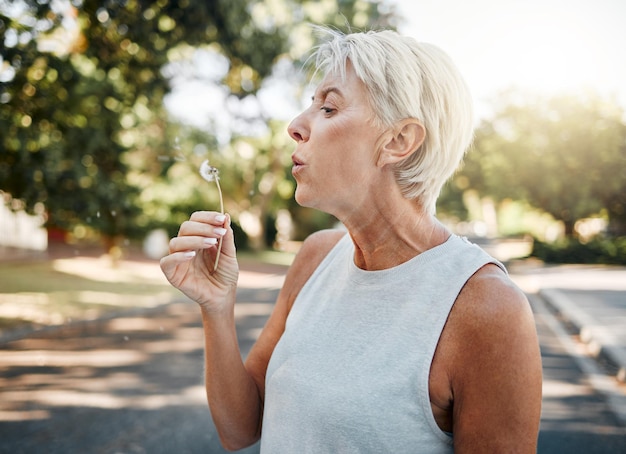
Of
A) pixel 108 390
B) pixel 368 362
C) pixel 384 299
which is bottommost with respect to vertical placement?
pixel 108 390

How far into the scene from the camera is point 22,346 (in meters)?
7.62

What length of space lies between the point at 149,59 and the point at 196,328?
5104 mm

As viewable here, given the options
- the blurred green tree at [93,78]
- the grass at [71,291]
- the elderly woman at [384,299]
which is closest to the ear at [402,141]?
the elderly woman at [384,299]

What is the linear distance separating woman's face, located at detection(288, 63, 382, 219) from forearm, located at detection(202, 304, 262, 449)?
435 mm

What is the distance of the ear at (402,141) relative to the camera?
1.35 m

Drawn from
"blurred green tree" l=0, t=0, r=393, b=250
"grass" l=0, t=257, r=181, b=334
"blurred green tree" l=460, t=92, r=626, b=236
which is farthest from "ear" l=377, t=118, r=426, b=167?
"blurred green tree" l=460, t=92, r=626, b=236

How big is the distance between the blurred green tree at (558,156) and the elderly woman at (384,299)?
13298 millimetres

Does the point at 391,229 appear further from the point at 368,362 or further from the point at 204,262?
the point at 204,262

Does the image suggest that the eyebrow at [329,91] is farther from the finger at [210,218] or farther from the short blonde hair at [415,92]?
the finger at [210,218]

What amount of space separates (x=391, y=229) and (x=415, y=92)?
0.35 metres

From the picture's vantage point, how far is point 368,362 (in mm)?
1280

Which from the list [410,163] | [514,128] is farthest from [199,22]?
[514,128]

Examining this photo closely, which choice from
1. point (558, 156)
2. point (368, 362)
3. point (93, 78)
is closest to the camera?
point (368, 362)

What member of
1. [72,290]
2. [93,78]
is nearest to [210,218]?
[72,290]
